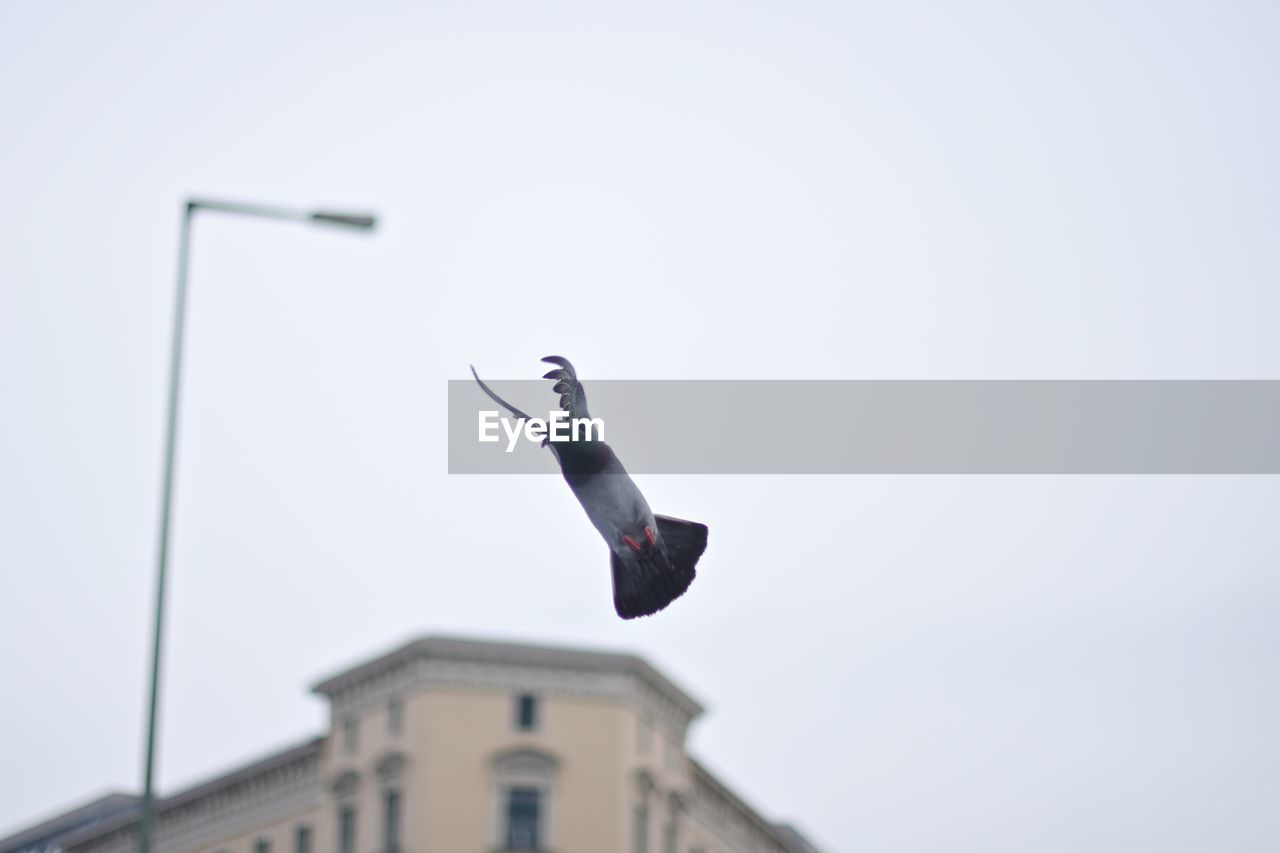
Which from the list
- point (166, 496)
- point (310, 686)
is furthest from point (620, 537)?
point (310, 686)

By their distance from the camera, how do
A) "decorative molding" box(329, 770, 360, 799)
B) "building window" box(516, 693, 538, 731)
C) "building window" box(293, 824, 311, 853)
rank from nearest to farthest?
"building window" box(516, 693, 538, 731), "decorative molding" box(329, 770, 360, 799), "building window" box(293, 824, 311, 853)

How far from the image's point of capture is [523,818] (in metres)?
71.4

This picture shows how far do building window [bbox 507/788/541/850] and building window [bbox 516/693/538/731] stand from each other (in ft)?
8.43

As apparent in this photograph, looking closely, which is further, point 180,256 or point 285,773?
point 285,773

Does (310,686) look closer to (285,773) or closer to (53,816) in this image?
(285,773)

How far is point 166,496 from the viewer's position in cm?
1803

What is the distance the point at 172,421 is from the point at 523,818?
54.8 meters

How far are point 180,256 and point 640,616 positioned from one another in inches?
592

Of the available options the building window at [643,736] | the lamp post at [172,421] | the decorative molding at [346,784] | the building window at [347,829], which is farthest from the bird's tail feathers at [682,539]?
the building window at [643,736]

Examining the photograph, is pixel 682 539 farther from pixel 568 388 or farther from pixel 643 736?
pixel 643 736

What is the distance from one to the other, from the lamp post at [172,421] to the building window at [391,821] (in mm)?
54428

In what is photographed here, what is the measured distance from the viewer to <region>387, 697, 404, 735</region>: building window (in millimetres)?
73500

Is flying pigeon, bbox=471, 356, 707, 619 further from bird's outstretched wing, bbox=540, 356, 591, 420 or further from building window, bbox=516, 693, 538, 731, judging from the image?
building window, bbox=516, 693, 538, 731

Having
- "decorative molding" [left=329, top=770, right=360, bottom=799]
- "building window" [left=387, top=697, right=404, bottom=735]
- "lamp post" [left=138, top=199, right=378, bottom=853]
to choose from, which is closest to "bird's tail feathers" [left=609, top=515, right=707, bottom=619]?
"lamp post" [left=138, top=199, right=378, bottom=853]
